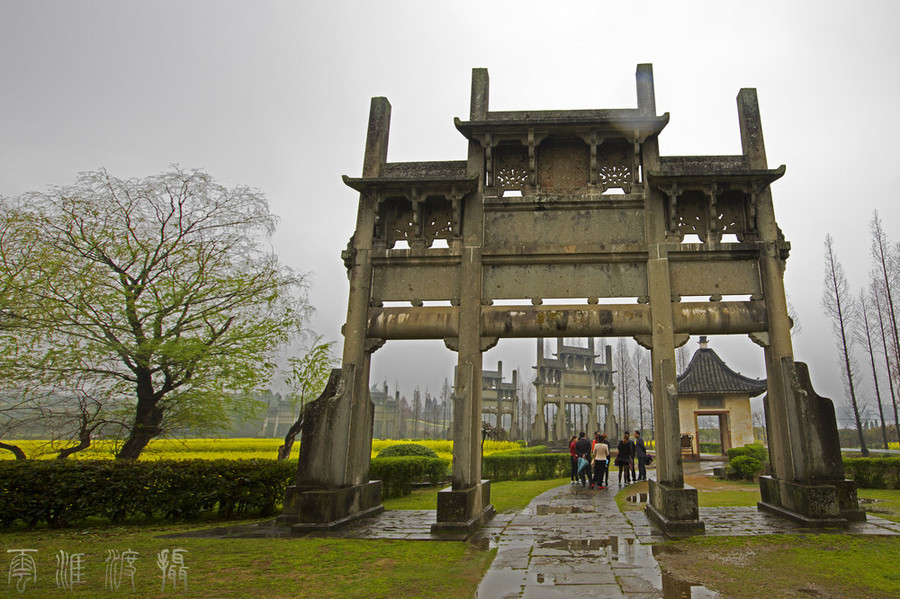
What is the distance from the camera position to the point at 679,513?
8.24 meters

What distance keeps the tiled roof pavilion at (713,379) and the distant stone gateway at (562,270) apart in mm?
18215

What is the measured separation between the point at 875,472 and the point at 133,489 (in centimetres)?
1959

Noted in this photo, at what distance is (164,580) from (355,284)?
6125 millimetres

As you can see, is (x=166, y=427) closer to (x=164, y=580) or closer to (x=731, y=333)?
(x=164, y=580)

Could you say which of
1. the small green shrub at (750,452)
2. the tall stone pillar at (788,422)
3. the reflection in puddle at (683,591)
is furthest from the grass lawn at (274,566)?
the small green shrub at (750,452)

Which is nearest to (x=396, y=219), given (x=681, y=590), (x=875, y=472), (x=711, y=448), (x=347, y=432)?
(x=347, y=432)

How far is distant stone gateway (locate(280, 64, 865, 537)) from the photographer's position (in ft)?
30.2

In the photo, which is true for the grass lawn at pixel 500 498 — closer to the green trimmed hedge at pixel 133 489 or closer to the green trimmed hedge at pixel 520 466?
the green trimmed hedge at pixel 520 466

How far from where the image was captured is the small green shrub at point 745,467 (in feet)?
56.7

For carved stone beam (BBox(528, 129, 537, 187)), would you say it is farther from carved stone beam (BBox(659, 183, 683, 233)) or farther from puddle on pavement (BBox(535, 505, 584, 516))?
puddle on pavement (BBox(535, 505, 584, 516))

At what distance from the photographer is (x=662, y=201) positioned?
10258 mm

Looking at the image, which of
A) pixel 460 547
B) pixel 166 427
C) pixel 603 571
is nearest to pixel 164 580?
pixel 460 547

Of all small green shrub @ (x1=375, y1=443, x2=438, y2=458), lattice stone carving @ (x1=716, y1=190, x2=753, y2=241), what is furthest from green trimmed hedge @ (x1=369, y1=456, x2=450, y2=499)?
lattice stone carving @ (x1=716, y1=190, x2=753, y2=241)

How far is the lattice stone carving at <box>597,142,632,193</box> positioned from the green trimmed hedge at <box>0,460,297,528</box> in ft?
30.5
